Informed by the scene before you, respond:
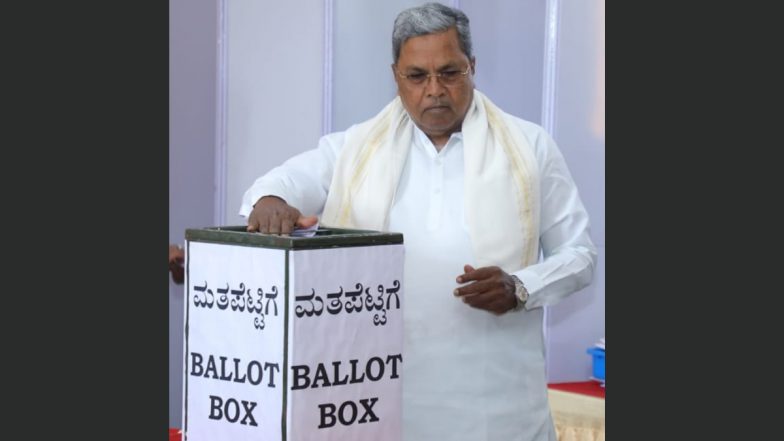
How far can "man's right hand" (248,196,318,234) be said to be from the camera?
273 cm

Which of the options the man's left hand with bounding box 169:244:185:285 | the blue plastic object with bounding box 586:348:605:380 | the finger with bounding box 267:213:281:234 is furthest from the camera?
the blue plastic object with bounding box 586:348:605:380

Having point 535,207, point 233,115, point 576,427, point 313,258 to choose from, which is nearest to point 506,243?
point 535,207

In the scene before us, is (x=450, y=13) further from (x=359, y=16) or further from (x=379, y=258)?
(x=359, y=16)

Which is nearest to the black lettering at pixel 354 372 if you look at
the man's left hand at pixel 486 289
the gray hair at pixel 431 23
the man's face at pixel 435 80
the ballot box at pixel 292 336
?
the ballot box at pixel 292 336

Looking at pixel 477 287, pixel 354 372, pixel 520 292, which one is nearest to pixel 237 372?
pixel 354 372

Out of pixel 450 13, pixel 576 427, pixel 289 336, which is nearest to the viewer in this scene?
pixel 289 336

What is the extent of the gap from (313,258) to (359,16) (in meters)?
2.38

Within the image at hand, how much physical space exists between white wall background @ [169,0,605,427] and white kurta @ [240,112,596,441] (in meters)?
1.39

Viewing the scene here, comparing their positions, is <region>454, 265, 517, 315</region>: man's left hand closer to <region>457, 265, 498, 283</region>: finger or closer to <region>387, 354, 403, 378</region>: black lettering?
<region>457, 265, 498, 283</region>: finger

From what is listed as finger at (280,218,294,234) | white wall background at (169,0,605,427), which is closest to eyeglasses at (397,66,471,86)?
finger at (280,218,294,234)

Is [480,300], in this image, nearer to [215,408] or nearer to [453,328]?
[453,328]

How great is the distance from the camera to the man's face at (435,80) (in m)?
3.16

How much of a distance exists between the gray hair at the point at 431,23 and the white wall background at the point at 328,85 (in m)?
1.36

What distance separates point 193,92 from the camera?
190 inches
